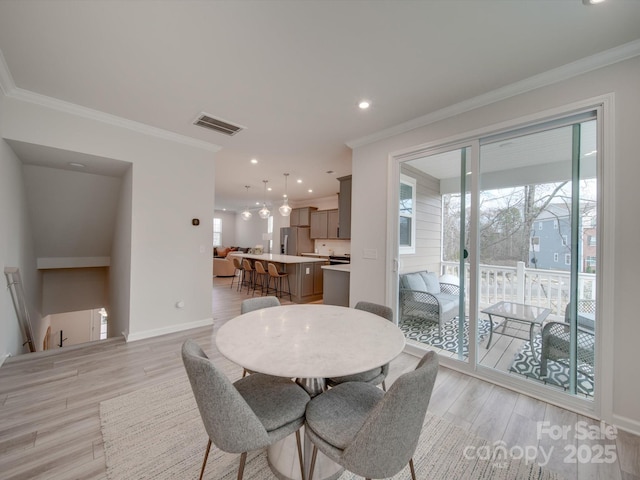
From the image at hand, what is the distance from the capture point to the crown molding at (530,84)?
1.85m

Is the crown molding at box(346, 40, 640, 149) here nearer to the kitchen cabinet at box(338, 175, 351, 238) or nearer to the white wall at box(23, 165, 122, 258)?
the kitchen cabinet at box(338, 175, 351, 238)

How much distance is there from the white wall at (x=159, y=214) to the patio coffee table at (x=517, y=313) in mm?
3744

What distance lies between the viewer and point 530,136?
2.38 meters

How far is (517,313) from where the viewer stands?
2.48 meters

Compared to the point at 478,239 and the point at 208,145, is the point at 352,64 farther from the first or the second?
the point at 208,145

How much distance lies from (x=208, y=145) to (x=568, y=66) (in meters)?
4.05

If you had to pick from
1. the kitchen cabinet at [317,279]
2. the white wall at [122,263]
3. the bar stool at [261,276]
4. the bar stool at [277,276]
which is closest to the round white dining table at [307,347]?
the white wall at [122,263]

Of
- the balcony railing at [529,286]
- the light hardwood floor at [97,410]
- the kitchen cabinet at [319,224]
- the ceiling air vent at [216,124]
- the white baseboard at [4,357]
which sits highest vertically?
the ceiling air vent at [216,124]

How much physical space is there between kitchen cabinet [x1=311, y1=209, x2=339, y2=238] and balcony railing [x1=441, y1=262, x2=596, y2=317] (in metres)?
4.91

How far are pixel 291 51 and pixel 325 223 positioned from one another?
5971 mm

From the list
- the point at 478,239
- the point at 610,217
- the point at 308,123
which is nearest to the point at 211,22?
the point at 308,123

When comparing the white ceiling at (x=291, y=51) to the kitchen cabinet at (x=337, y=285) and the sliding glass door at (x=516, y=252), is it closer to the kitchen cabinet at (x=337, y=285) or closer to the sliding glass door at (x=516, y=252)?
the sliding glass door at (x=516, y=252)

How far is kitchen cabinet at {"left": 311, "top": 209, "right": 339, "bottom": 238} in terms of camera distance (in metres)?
7.56

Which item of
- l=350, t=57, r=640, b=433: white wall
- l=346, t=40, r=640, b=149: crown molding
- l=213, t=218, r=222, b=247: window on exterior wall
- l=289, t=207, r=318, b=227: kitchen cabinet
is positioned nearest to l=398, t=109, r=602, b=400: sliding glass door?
l=350, t=57, r=640, b=433: white wall
